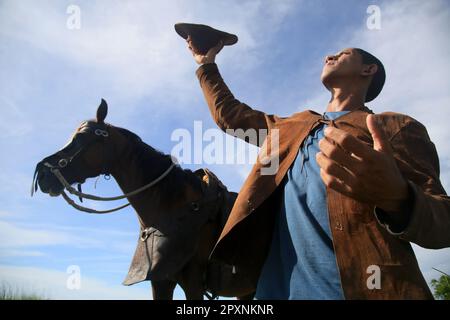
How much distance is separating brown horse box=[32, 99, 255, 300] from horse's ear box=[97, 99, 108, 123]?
0.04ft

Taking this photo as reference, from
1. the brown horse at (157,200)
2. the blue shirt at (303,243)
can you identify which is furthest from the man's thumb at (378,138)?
the brown horse at (157,200)

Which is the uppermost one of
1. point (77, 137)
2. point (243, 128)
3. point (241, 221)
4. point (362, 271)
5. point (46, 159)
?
point (77, 137)

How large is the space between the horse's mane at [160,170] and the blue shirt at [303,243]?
2.29 metres

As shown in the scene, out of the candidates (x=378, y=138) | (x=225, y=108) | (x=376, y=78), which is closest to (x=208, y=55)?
(x=225, y=108)

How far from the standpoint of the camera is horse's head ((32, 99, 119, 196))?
13.1 ft

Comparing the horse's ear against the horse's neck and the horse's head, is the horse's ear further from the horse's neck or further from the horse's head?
the horse's neck

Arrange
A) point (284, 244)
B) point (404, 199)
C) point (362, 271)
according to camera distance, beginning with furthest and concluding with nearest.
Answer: point (284, 244) < point (362, 271) < point (404, 199)

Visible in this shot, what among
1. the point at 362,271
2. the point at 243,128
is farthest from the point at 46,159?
the point at 362,271

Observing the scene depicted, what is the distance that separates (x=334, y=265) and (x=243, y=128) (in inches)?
40.0

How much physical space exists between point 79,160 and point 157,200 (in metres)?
0.94

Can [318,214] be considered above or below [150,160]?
below

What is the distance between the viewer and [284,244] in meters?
1.85

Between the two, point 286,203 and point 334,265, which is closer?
point 334,265
